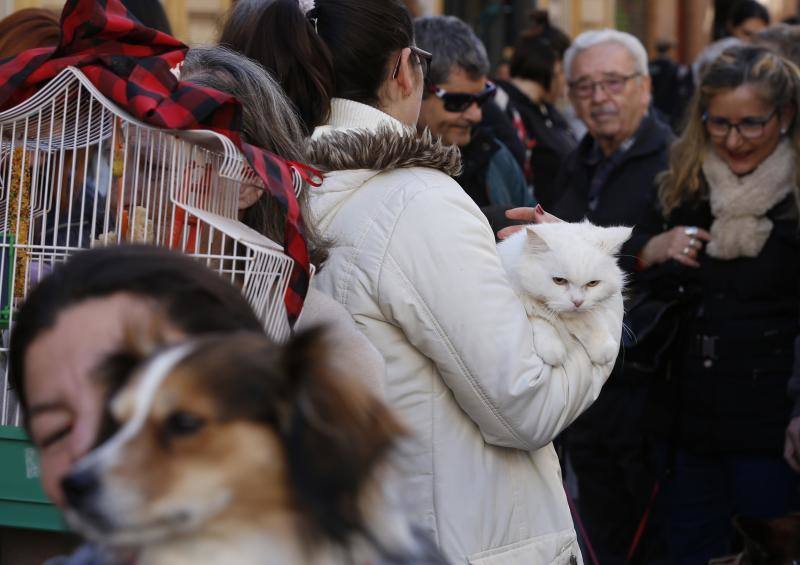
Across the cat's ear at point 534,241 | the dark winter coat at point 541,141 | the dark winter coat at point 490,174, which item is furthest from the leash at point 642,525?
the dark winter coat at point 541,141

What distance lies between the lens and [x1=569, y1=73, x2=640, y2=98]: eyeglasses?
567 cm

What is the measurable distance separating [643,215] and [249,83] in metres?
2.74

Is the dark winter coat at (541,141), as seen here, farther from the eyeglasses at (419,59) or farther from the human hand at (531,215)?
the eyeglasses at (419,59)

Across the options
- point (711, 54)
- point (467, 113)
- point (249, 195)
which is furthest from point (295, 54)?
point (711, 54)

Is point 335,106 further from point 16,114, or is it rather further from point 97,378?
point 97,378

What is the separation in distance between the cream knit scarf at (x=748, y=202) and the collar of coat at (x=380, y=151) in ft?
6.24

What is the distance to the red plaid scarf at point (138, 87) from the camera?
2123mm

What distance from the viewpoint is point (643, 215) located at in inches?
193

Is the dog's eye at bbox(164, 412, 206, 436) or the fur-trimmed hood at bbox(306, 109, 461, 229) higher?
the dog's eye at bbox(164, 412, 206, 436)

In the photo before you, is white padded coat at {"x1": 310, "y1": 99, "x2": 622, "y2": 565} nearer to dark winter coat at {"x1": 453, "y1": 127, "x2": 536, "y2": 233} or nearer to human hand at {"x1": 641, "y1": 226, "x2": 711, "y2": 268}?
human hand at {"x1": 641, "y1": 226, "x2": 711, "y2": 268}

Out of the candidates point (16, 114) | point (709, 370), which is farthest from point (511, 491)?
point (709, 370)

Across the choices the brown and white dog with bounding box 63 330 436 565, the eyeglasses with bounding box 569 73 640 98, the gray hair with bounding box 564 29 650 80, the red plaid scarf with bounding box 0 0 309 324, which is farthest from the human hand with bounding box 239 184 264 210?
the gray hair with bounding box 564 29 650 80

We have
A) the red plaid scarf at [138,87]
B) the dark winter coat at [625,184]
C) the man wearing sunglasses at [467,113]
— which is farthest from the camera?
the man wearing sunglasses at [467,113]

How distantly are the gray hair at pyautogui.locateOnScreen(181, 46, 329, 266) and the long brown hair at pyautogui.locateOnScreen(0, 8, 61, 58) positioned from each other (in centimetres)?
148
